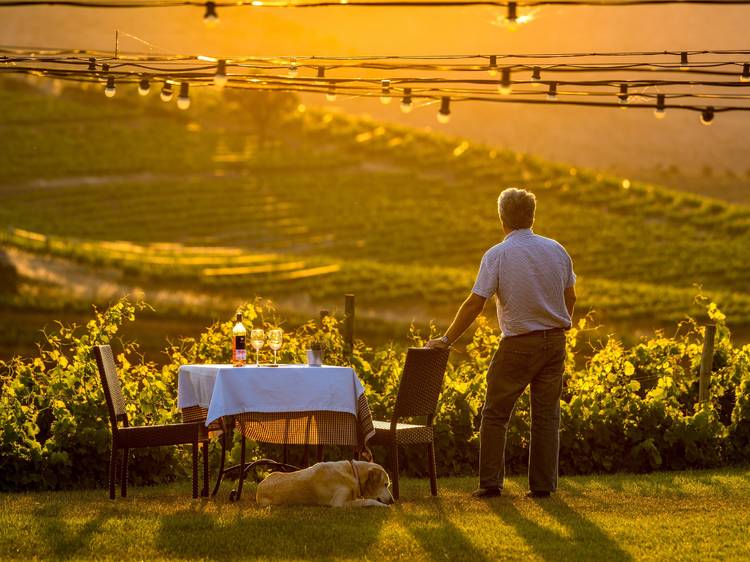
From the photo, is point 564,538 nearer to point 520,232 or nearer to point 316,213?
point 520,232

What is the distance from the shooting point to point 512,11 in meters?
6.05

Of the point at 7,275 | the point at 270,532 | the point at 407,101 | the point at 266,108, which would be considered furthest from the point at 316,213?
the point at 270,532

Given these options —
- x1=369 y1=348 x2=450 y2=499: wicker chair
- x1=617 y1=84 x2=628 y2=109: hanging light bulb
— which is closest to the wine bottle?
x1=369 y1=348 x2=450 y2=499: wicker chair

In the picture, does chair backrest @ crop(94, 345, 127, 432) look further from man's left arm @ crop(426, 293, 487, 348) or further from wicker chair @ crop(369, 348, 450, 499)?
man's left arm @ crop(426, 293, 487, 348)

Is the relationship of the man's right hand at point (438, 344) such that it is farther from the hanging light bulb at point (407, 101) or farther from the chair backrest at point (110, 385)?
the hanging light bulb at point (407, 101)

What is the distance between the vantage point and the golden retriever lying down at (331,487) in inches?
277

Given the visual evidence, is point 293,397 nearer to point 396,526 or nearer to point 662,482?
point 396,526

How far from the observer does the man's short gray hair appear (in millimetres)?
7082

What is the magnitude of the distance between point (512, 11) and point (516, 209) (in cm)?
134

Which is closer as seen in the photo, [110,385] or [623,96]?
[110,385]

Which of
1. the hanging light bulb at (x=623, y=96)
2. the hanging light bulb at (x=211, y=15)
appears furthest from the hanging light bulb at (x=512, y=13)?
the hanging light bulb at (x=623, y=96)

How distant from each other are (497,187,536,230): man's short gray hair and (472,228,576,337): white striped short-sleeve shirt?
60mm

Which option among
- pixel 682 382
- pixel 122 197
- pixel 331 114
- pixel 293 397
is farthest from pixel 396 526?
pixel 331 114

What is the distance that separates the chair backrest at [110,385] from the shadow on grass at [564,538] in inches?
85.8
